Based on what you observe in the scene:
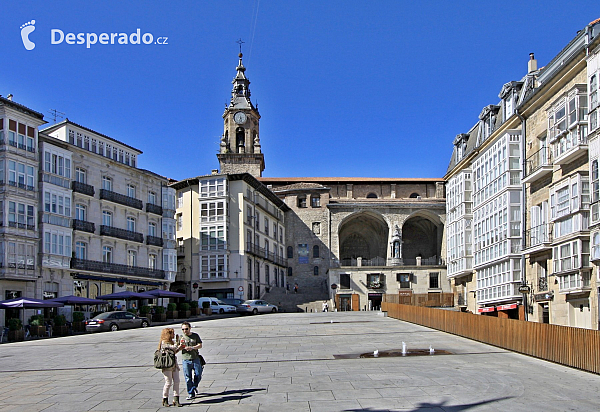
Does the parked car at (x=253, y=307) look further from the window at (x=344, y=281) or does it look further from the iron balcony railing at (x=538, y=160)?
the iron balcony railing at (x=538, y=160)

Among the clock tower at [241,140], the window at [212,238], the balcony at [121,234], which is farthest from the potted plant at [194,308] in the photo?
the clock tower at [241,140]

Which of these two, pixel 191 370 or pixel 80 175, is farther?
pixel 80 175

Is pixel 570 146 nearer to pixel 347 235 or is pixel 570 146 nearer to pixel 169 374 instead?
pixel 169 374

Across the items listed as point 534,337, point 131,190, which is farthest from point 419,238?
point 534,337

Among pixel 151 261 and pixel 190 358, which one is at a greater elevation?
pixel 151 261

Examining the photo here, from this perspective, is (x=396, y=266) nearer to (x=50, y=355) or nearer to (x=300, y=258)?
(x=300, y=258)

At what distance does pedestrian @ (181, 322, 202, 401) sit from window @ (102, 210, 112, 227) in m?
35.2

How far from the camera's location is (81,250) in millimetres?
43000

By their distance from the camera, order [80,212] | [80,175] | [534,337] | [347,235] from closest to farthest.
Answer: [534,337] → [80,212] → [80,175] → [347,235]

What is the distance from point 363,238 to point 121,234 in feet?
120

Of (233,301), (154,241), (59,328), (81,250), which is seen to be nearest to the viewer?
(59,328)

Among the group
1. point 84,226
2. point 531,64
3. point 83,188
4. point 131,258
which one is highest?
point 531,64

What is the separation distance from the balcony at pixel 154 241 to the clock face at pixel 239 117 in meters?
33.6

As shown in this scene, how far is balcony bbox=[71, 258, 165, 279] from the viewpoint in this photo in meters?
42.0
